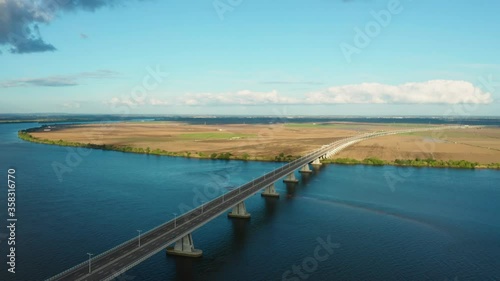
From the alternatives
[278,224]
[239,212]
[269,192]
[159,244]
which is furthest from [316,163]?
[159,244]

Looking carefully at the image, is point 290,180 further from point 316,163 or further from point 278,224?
point 278,224

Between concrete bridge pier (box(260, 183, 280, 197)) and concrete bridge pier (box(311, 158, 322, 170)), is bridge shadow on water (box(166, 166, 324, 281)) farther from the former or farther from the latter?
concrete bridge pier (box(311, 158, 322, 170))

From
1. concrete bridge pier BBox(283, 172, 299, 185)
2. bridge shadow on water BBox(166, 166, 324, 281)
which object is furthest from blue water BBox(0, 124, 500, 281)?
concrete bridge pier BBox(283, 172, 299, 185)

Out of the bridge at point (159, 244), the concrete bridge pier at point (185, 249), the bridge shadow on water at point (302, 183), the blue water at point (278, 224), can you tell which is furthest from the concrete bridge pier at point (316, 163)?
the concrete bridge pier at point (185, 249)

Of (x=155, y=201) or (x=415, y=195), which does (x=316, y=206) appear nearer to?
(x=415, y=195)

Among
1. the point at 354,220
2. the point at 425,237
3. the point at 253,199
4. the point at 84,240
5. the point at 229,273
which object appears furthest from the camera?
the point at 253,199

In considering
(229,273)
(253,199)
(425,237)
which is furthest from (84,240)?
(425,237)
